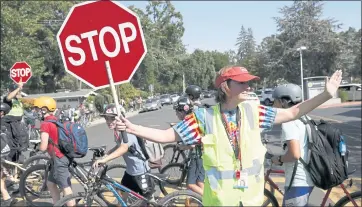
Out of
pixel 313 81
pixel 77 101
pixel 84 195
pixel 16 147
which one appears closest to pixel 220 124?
pixel 84 195

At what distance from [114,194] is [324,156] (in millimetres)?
2375

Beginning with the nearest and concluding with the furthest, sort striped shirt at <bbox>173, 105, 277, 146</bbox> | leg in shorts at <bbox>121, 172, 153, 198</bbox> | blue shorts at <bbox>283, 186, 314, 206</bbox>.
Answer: striped shirt at <bbox>173, 105, 277, 146</bbox> → blue shorts at <bbox>283, 186, 314, 206</bbox> → leg in shorts at <bbox>121, 172, 153, 198</bbox>

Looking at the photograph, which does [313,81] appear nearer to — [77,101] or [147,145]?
[77,101]

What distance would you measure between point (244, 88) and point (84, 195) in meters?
2.60

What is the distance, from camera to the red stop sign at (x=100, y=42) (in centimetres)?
284

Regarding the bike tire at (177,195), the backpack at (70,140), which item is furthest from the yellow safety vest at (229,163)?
the backpack at (70,140)

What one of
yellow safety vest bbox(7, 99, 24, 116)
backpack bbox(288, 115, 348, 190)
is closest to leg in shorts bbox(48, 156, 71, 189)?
yellow safety vest bbox(7, 99, 24, 116)

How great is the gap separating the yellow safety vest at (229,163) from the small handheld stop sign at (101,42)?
0.87 meters

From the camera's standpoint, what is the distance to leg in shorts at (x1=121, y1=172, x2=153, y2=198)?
4.66m

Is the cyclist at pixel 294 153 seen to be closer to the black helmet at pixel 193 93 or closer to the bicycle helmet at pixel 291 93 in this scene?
the bicycle helmet at pixel 291 93

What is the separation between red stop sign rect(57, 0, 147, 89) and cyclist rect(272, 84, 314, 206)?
1402 millimetres

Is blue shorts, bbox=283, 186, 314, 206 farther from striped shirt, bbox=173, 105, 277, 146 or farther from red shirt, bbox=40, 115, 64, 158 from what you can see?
red shirt, bbox=40, 115, 64, 158

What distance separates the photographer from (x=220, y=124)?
244 centimetres

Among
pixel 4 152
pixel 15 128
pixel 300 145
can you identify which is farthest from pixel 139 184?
pixel 15 128
